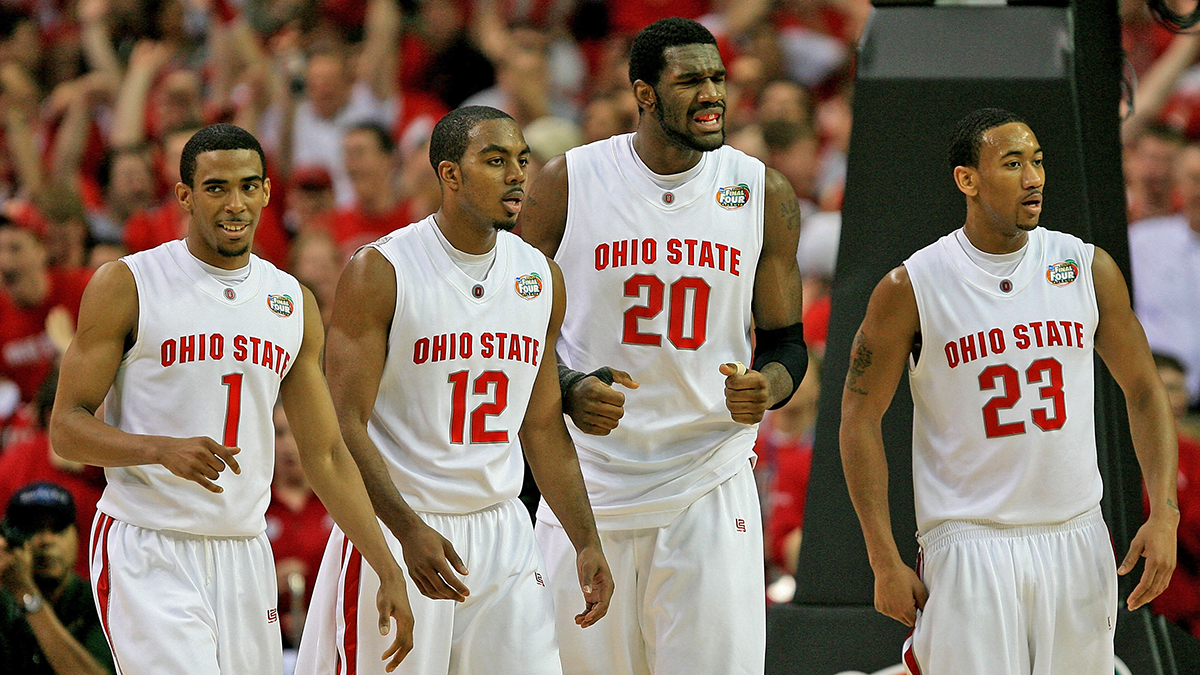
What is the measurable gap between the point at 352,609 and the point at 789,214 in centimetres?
176

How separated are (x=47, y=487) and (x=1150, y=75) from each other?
21.7 feet

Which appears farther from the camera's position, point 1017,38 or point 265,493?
point 1017,38

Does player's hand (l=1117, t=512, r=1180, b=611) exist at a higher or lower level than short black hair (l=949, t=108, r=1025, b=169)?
lower

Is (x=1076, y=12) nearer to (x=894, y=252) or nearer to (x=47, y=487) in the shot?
(x=894, y=252)

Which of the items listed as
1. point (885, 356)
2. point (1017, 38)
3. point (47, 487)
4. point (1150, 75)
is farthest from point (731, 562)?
point (1150, 75)

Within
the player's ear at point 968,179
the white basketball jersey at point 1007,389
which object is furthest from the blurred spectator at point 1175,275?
the player's ear at point 968,179

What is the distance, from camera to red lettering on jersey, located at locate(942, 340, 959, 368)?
14.9 ft

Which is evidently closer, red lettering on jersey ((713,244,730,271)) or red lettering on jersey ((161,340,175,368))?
red lettering on jersey ((161,340,175,368))

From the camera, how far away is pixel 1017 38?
551cm

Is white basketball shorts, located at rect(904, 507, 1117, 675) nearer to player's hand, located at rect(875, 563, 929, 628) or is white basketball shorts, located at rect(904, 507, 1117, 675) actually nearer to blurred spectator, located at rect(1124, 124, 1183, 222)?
player's hand, located at rect(875, 563, 929, 628)

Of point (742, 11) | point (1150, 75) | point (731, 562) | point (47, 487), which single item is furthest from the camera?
point (742, 11)

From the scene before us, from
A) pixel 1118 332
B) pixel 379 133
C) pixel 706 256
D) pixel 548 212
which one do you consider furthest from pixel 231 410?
pixel 379 133

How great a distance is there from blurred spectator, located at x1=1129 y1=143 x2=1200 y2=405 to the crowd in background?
0.04ft

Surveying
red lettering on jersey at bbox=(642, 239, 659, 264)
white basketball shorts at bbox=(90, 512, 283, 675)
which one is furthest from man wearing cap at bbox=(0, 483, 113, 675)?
red lettering on jersey at bbox=(642, 239, 659, 264)
